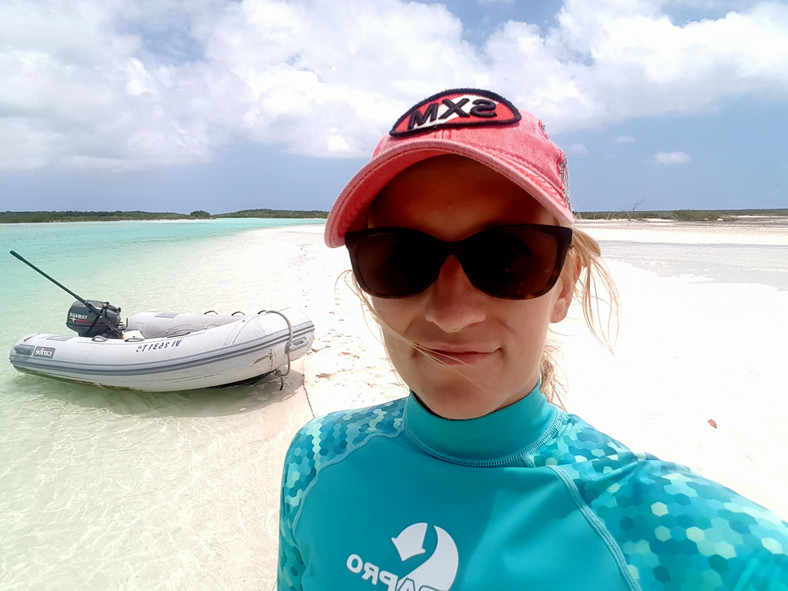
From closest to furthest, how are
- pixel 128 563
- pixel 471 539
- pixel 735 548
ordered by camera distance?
pixel 735 548
pixel 471 539
pixel 128 563

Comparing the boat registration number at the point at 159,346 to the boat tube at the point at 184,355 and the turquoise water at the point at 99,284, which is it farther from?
the turquoise water at the point at 99,284

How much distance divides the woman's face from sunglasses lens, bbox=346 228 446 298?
2 centimetres

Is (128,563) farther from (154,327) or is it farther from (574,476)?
(154,327)

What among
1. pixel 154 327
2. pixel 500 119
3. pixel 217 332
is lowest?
pixel 154 327

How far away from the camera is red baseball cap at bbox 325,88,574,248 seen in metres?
0.84

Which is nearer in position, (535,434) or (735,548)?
(735,548)

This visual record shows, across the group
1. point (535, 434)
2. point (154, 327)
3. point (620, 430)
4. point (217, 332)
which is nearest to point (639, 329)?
point (620, 430)

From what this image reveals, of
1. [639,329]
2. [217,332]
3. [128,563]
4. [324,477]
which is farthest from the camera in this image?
[639,329]

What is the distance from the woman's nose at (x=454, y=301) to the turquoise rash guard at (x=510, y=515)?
0.23 meters

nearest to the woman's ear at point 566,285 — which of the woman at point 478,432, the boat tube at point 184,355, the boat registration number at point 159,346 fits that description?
the woman at point 478,432

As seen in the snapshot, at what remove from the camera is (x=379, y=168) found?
93cm

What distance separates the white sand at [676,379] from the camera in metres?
3.19

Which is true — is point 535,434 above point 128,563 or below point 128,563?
above

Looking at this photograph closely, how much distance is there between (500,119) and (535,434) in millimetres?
690
